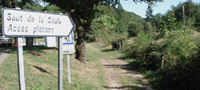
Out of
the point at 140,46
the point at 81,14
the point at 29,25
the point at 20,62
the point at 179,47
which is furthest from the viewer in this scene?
the point at 140,46

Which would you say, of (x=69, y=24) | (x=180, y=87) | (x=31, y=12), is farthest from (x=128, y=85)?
(x=31, y=12)

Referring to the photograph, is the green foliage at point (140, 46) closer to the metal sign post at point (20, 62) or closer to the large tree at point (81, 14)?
the large tree at point (81, 14)

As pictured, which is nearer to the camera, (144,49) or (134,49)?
(144,49)

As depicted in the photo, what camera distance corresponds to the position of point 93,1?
43.6 feet

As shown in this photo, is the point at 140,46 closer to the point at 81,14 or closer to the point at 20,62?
the point at 81,14

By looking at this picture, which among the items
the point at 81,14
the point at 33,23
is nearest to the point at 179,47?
the point at 33,23

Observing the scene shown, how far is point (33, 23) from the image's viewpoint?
11.2ft

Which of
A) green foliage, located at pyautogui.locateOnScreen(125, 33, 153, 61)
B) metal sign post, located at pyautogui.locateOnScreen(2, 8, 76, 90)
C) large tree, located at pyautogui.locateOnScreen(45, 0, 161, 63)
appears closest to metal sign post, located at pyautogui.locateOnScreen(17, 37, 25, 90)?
metal sign post, located at pyautogui.locateOnScreen(2, 8, 76, 90)

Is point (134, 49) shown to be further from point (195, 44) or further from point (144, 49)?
point (195, 44)

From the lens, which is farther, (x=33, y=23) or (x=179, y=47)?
(x=179, y=47)

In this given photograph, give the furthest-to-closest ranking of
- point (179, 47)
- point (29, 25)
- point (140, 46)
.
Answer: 1. point (140, 46)
2. point (179, 47)
3. point (29, 25)

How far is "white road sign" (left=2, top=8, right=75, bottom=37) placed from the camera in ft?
9.96

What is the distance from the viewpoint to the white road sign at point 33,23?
120 inches

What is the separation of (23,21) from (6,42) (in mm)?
17660
